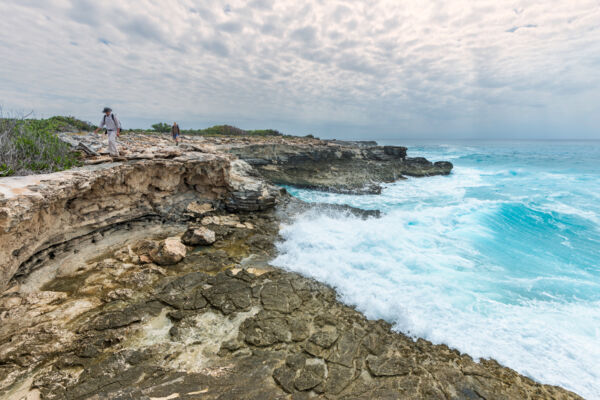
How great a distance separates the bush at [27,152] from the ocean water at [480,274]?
678cm

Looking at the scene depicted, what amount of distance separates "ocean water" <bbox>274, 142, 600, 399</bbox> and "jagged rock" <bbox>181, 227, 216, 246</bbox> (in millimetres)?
2377

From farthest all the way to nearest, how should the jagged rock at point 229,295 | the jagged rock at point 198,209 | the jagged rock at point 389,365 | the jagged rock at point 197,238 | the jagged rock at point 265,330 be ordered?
the jagged rock at point 198,209, the jagged rock at point 197,238, the jagged rock at point 229,295, the jagged rock at point 265,330, the jagged rock at point 389,365

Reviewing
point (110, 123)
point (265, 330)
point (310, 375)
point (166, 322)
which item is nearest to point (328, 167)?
point (110, 123)

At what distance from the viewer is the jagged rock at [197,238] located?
307 inches

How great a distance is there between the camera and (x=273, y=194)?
12.3m

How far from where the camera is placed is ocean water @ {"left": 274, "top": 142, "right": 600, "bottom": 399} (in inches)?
190

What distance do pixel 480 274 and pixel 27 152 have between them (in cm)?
1355

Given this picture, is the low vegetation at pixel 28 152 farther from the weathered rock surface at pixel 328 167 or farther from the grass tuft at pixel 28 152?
the weathered rock surface at pixel 328 167

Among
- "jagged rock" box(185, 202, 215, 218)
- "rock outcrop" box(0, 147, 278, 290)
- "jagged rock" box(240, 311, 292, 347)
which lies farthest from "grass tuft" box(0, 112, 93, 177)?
"jagged rock" box(240, 311, 292, 347)

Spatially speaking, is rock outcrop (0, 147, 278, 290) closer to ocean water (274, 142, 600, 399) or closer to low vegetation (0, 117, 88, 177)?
low vegetation (0, 117, 88, 177)

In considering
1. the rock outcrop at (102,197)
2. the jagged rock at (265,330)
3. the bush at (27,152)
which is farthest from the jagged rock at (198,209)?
the jagged rock at (265,330)

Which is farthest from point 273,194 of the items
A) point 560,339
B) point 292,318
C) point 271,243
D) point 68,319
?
point 560,339

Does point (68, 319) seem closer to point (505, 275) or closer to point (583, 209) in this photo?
point (505, 275)

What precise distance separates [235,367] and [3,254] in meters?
5.04
